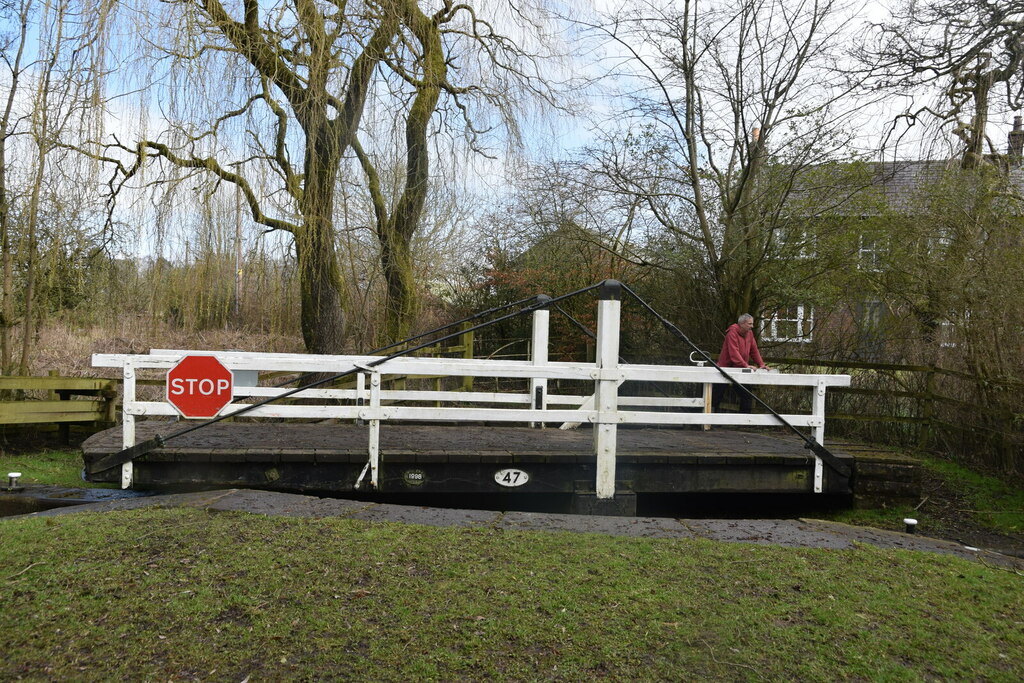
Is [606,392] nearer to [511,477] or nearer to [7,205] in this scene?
[511,477]

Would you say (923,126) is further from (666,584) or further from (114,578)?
(114,578)

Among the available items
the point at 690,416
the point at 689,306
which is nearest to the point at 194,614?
the point at 690,416

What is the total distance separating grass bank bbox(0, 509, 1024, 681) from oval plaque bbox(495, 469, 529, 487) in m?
1.39

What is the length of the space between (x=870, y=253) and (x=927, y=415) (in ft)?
8.48

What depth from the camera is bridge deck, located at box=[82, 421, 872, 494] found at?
6.09 m

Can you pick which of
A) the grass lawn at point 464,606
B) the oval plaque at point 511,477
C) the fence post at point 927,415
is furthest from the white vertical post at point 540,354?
the fence post at point 927,415

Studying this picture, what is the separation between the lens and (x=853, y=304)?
1309 centimetres

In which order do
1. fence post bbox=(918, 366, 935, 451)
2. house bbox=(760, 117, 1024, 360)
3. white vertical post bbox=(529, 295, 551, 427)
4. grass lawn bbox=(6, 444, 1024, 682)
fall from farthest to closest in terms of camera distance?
fence post bbox=(918, 366, 935, 451) < house bbox=(760, 117, 1024, 360) < white vertical post bbox=(529, 295, 551, 427) < grass lawn bbox=(6, 444, 1024, 682)

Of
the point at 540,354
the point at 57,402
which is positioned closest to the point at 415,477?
the point at 540,354

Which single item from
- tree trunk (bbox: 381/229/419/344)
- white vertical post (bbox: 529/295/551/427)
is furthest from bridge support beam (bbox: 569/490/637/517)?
tree trunk (bbox: 381/229/419/344)

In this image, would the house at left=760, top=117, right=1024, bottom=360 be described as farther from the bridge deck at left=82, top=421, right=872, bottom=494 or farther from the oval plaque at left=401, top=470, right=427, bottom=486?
the oval plaque at left=401, top=470, right=427, bottom=486

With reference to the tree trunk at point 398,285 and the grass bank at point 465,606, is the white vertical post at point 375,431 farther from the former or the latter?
the tree trunk at point 398,285

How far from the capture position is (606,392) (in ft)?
20.8

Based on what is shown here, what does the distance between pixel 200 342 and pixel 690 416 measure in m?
7.46
